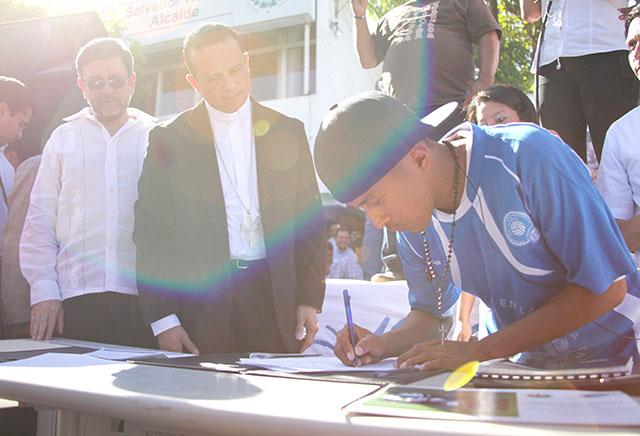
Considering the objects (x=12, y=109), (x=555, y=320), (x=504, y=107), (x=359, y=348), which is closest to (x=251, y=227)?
(x=359, y=348)

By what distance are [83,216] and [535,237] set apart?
1646mm

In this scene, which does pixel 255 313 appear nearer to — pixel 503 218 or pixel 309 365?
pixel 309 365

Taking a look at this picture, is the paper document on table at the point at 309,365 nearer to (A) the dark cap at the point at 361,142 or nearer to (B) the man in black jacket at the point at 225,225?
(A) the dark cap at the point at 361,142

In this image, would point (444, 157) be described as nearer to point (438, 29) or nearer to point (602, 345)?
point (602, 345)

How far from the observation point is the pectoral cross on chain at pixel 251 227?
225 cm

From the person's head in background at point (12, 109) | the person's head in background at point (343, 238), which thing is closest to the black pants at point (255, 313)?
the person's head in background at point (12, 109)

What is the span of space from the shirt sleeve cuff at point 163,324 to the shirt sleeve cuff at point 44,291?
42 cm

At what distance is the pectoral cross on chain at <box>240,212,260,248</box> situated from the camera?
88.7 inches

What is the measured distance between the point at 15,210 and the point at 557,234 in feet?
6.93

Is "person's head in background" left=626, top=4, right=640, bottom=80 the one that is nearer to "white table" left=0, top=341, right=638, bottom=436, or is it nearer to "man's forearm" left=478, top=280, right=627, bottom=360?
"man's forearm" left=478, top=280, right=627, bottom=360

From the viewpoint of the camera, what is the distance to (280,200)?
2.29m

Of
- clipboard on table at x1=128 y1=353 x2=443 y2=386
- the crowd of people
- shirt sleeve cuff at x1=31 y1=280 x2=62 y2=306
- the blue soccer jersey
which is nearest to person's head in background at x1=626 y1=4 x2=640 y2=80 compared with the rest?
the crowd of people

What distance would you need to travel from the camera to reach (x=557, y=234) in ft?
3.96

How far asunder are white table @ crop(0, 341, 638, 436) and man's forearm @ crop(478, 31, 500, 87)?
198 centimetres
